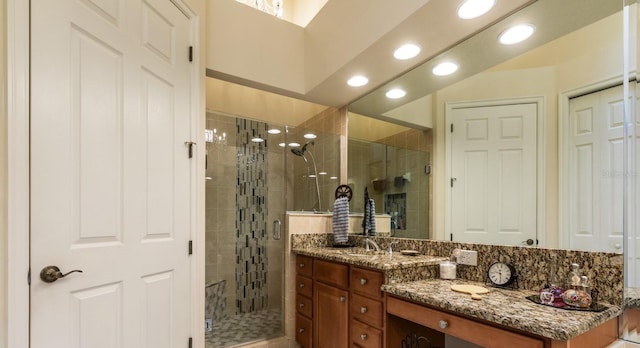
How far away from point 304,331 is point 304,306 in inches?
7.6

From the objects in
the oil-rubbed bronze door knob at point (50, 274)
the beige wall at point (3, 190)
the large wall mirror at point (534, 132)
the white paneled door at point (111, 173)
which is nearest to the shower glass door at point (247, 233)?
the white paneled door at point (111, 173)

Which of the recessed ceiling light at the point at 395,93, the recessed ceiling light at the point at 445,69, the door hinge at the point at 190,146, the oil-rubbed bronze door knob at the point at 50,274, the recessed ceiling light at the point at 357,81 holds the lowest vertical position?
the oil-rubbed bronze door knob at the point at 50,274

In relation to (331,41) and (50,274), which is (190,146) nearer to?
(50,274)

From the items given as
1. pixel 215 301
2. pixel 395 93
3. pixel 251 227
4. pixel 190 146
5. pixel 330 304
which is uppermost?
pixel 395 93

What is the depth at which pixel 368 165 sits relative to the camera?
2.99 meters

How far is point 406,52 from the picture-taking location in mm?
2227

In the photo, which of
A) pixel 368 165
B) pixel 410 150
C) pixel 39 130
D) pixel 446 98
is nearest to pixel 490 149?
pixel 446 98

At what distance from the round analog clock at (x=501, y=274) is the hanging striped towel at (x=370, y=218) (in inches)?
43.8

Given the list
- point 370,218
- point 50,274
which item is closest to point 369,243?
point 370,218

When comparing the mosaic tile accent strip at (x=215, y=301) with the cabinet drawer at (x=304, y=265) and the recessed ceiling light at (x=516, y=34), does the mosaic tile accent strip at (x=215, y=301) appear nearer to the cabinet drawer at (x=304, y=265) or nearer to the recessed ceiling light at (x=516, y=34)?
the cabinet drawer at (x=304, y=265)

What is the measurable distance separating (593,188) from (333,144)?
210 cm

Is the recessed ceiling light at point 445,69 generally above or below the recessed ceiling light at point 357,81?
below

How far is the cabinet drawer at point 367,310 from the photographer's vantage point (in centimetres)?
188

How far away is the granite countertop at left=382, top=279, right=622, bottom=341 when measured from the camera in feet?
3.77
